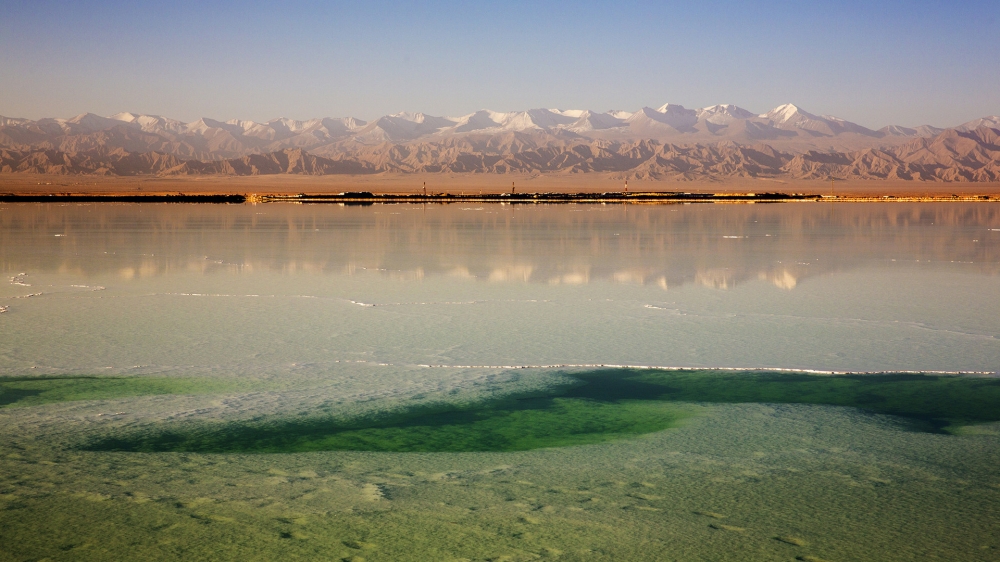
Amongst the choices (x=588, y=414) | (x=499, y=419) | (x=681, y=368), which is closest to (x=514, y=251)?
(x=681, y=368)

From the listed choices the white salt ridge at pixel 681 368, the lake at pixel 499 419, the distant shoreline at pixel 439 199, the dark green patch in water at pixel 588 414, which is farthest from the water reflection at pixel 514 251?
the distant shoreline at pixel 439 199

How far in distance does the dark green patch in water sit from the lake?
0.12 feet

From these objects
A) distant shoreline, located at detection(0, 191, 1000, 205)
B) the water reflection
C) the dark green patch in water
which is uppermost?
distant shoreline, located at detection(0, 191, 1000, 205)

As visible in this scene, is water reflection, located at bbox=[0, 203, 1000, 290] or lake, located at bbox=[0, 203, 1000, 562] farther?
water reflection, located at bbox=[0, 203, 1000, 290]

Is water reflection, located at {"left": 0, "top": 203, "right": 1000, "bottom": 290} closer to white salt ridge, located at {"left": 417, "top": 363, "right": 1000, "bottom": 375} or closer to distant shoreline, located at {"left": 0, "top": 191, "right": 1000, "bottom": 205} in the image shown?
white salt ridge, located at {"left": 417, "top": 363, "right": 1000, "bottom": 375}

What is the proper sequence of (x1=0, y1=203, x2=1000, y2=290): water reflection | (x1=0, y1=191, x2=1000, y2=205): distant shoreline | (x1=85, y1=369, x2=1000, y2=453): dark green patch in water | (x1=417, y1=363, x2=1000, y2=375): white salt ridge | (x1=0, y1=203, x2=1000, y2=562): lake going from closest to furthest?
(x1=0, y1=203, x2=1000, y2=562): lake < (x1=85, y1=369, x2=1000, y2=453): dark green patch in water < (x1=417, y1=363, x2=1000, y2=375): white salt ridge < (x1=0, y1=203, x2=1000, y2=290): water reflection < (x1=0, y1=191, x2=1000, y2=205): distant shoreline

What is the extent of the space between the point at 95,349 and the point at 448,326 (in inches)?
167

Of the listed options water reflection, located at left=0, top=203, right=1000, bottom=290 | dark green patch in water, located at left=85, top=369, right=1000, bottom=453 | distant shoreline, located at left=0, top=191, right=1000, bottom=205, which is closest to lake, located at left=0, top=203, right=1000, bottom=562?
dark green patch in water, located at left=85, top=369, right=1000, bottom=453

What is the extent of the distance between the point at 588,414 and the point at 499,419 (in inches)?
30.5

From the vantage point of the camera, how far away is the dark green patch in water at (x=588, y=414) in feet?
22.3

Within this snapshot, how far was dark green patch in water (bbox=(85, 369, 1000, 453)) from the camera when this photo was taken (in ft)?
22.3

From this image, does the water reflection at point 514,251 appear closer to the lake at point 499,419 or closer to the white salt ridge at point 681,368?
the lake at point 499,419

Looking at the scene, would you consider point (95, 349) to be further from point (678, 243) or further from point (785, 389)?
point (678, 243)

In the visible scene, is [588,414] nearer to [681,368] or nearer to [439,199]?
[681,368]
